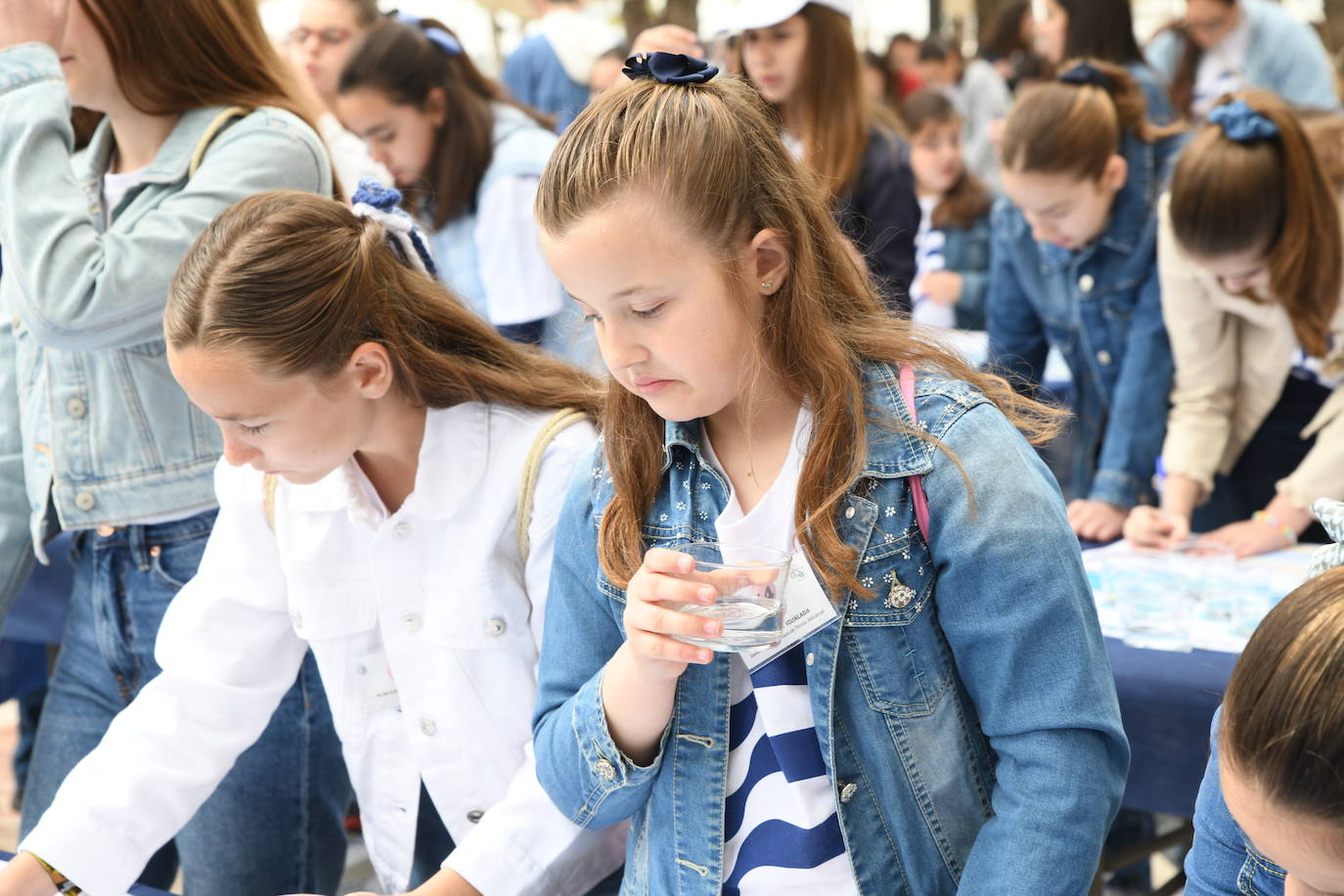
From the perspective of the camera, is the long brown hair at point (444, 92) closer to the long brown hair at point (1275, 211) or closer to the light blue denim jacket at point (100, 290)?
the light blue denim jacket at point (100, 290)

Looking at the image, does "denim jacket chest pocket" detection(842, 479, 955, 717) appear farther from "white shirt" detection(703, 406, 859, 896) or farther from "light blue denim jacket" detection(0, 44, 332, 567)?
"light blue denim jacket" detection(0, 44, 332, 567)

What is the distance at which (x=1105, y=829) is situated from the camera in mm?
1179

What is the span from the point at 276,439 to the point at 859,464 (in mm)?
704

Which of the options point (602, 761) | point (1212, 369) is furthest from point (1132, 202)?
point (602, 761)

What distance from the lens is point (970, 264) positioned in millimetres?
4715

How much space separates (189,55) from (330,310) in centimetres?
58

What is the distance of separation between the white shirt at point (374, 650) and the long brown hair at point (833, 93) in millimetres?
1684

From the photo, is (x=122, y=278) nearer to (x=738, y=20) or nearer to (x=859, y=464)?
(x=859, y=464)

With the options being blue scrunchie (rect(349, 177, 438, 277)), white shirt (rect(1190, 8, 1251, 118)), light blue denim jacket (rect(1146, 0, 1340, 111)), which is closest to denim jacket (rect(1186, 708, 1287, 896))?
blue scrunchie (rect(349, 177, 438, 277))

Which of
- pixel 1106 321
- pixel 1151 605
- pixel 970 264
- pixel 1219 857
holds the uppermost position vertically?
pixel 1219 857

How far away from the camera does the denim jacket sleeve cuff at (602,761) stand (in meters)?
1.27

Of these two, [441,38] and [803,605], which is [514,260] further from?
[803,605]

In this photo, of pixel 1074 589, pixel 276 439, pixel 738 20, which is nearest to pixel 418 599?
pixel 276 439

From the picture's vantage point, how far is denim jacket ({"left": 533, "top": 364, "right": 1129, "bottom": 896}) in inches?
44.7
